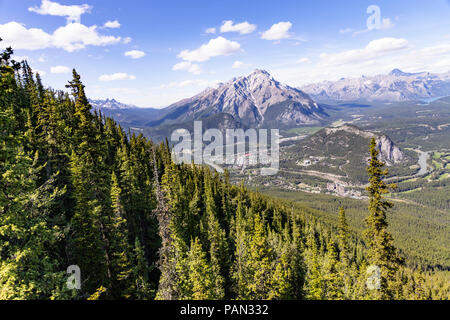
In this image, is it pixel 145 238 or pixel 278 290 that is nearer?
pixel 278 290

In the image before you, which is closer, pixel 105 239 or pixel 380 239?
pixel 380 239

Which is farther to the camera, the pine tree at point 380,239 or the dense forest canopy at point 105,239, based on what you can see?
the pine tree at point 380,239

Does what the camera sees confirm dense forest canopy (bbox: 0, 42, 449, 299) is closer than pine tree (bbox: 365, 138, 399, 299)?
Yes

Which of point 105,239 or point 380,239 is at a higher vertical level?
point 380,239

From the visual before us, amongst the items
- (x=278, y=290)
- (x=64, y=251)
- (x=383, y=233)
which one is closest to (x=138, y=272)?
(x=64, y=251)
